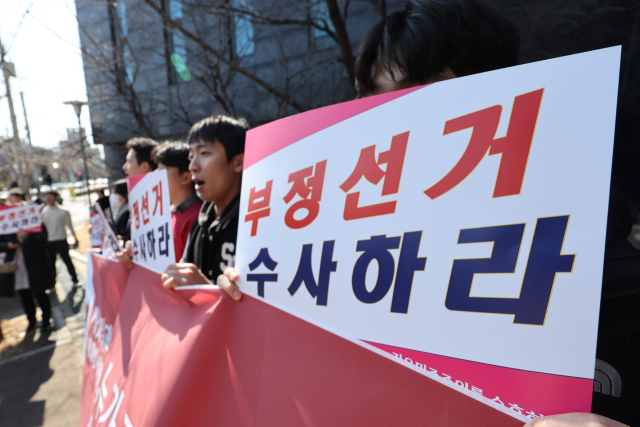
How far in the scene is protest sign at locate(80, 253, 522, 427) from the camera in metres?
0.54

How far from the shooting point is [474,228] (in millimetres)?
506

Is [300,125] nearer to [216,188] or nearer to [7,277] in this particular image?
[216,188]

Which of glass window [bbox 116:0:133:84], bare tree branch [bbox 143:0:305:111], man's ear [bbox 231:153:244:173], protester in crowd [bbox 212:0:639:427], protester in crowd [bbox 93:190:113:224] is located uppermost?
glass window [bbox 116:0:133:84]

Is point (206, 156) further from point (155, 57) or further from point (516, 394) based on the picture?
point (155, 57)

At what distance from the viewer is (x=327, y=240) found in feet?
2.17

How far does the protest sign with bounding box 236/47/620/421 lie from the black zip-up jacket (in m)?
0.96

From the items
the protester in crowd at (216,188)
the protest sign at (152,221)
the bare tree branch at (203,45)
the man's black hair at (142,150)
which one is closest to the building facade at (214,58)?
the bare tree branch at (203,45)

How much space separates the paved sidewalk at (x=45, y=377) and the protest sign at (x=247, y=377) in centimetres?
234

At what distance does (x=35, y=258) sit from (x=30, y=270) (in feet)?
0.49

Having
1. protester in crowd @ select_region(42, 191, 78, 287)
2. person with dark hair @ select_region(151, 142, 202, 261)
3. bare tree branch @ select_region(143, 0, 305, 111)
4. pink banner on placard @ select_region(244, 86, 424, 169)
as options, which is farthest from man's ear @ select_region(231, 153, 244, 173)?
protester in crowd @ select_region(42, 191, 78, 287)

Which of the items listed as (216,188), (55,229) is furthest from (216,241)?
(55,229)

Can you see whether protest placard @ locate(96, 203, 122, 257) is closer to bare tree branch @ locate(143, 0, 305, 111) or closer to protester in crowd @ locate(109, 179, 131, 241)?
protester in crowd @ locate(109, 179, 131, 241)

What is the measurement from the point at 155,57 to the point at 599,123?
902 centimetres

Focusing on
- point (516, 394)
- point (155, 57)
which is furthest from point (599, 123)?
point (155, 57)
